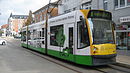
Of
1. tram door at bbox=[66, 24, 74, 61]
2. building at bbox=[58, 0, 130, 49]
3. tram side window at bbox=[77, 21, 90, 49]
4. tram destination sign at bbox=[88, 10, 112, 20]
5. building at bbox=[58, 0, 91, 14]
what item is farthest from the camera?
building at bbox=[58, 0, 91, 14]

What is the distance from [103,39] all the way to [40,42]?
780 centimetres

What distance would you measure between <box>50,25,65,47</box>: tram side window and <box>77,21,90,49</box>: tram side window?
1.93 m

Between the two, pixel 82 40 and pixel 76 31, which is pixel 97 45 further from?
pixel 76 31

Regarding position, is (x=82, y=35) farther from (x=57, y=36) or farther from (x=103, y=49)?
(x=57, y=36)

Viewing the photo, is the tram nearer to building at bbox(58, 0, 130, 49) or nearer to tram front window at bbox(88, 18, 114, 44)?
tram front window at bbox(88, 18, 114, 44)

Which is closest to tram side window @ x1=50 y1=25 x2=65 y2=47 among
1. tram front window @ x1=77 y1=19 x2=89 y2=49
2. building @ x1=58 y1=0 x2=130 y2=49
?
tram front window @ x1=77 y1=19 x2=89 y2=49

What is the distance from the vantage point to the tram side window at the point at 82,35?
9.20 metres

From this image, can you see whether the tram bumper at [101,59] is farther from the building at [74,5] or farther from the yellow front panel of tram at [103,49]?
the building at [74,5]

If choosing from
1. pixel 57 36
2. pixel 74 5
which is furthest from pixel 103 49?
pixel 74 5

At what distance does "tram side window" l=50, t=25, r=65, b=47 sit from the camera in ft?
38.3

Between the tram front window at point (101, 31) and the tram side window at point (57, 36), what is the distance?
2660 millimetres

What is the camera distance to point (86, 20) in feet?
30.5

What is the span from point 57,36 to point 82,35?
324 centimetres

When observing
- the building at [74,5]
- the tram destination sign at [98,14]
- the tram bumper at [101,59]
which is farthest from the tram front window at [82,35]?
the building at [74,5]
